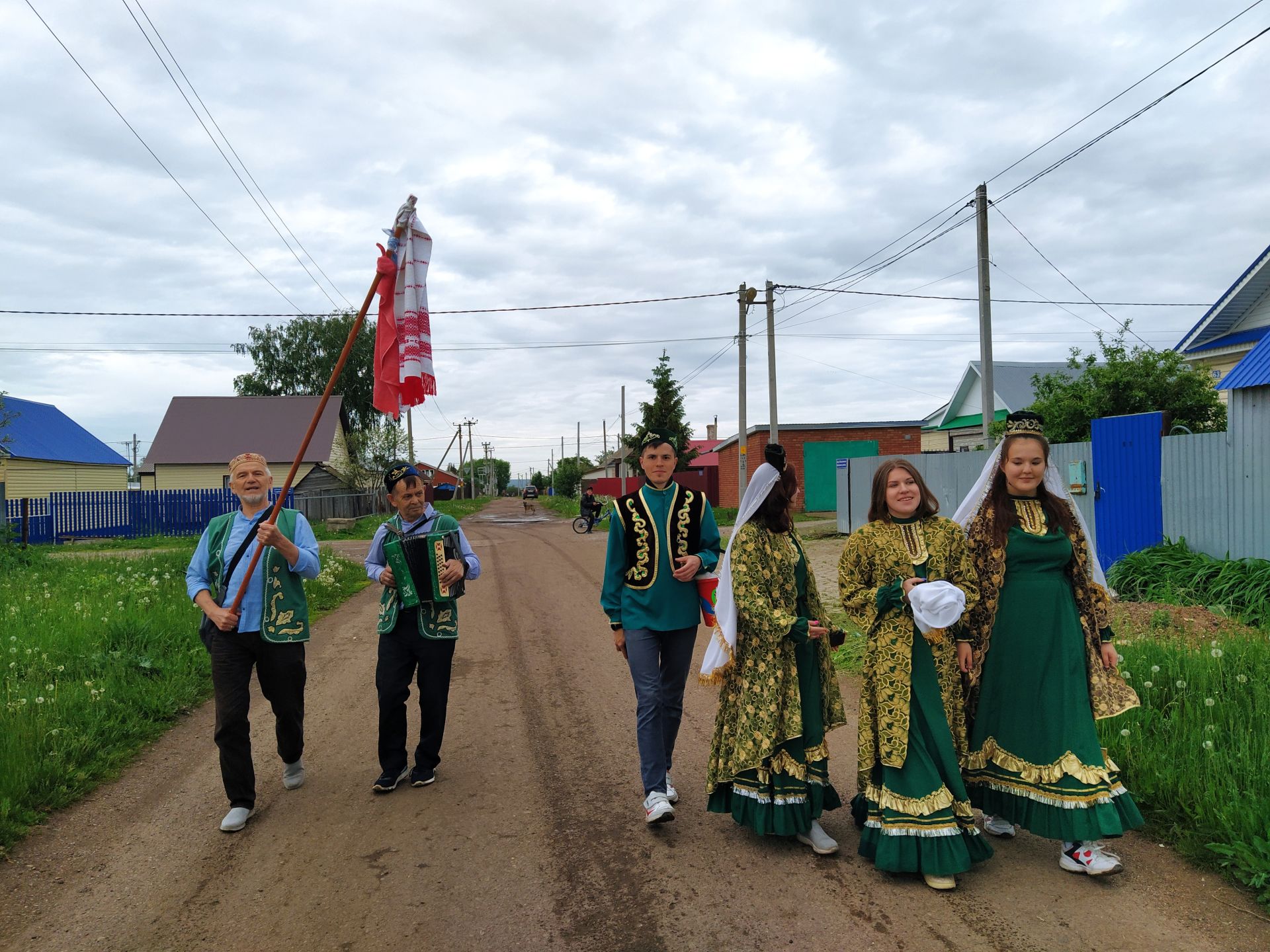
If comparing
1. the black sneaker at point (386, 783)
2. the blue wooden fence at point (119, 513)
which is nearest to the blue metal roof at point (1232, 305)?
the black sneaker at point (386, 783)

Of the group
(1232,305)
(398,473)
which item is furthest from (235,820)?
(1232,305)

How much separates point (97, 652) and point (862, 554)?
643 centimetres

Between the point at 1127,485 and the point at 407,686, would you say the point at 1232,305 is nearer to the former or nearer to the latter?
the point at 1127,485

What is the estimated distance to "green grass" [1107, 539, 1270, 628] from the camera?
295 inches

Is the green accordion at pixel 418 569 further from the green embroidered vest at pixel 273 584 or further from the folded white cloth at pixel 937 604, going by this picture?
the folded white cloth at pixel 937 604

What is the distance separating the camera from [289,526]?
4.46 metres

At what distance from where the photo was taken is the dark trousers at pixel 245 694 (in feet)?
13.4

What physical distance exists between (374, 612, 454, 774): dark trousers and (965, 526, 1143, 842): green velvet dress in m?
2.75

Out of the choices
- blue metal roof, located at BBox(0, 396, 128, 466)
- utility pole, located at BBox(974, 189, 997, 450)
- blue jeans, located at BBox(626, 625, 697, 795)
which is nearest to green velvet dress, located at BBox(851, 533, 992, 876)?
blue jeans, located at BBox(626, 625, 697, 795)

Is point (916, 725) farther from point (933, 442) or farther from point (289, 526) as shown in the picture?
point (933, 442)

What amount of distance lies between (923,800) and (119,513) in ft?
92.1

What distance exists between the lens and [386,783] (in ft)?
14.6

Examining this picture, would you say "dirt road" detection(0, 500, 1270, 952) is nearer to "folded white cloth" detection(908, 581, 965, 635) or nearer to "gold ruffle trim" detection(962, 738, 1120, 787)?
Result: "gold ruffle trim" detection(962, 738, 1120, 787)

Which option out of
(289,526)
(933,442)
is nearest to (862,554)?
(289,526)
